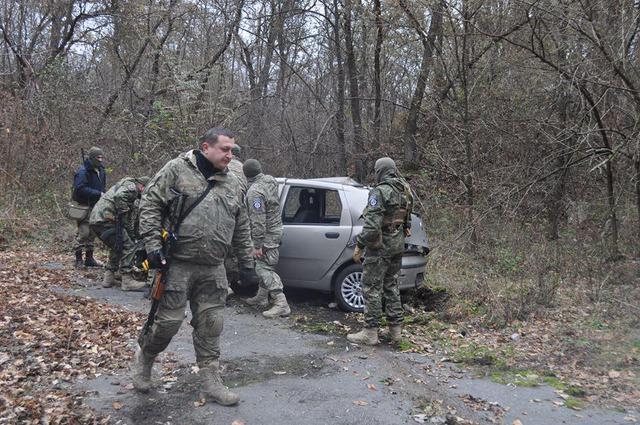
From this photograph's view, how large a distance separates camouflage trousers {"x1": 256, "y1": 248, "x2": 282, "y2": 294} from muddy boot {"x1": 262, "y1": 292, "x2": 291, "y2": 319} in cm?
11

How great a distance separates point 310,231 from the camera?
25.3 ft

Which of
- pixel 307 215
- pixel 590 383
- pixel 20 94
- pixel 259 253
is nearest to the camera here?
pixel 590 383

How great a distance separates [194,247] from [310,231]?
11.5 feet

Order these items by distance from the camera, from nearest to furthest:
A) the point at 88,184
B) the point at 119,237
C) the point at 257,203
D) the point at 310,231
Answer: the point at 257,203, the point at 310,231, the point at 119,237, the point at 88,184

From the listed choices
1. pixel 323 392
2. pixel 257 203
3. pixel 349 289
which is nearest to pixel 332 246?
pixel 349 289

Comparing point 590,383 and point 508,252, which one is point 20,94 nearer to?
point 508,252

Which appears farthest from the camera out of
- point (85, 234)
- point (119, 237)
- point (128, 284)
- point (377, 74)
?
point (377, 74)

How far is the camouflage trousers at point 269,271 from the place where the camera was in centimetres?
741

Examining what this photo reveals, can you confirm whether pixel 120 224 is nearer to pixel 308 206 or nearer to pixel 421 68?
pixel 308 206

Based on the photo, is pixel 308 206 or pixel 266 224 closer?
pixel 266 224

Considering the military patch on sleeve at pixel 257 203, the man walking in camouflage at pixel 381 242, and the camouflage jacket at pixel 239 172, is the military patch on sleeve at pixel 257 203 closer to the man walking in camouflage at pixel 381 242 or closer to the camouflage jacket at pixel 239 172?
the camouflage jacket at pixel 239 172

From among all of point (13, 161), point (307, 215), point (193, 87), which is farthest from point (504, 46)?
point (13, 161)

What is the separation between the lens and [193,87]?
15211mm

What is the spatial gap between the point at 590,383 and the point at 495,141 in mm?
8435
